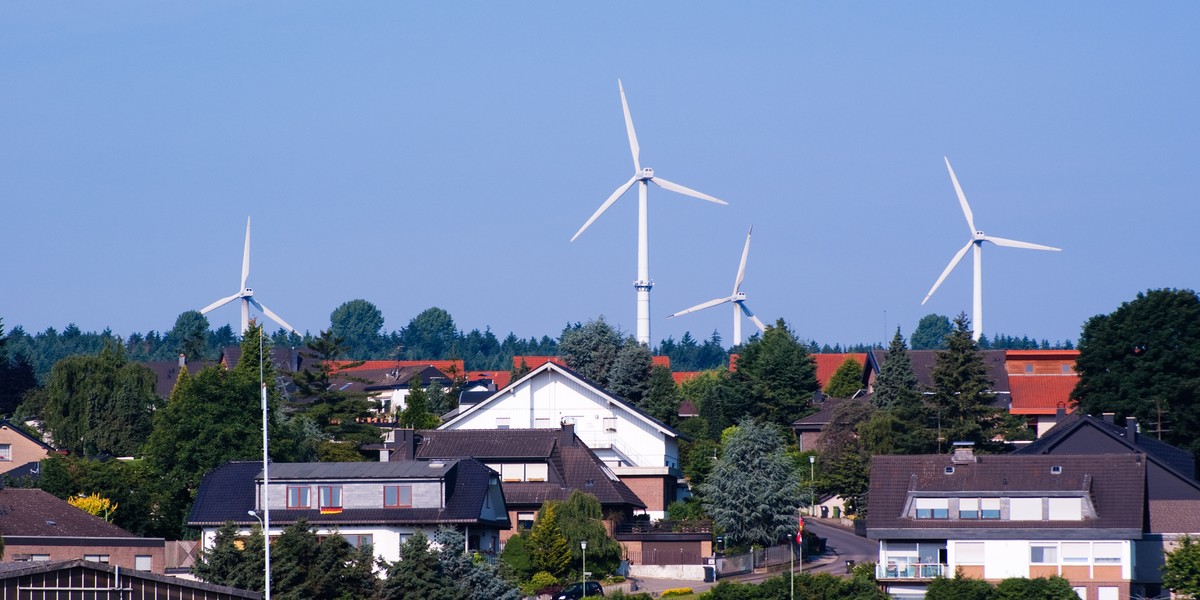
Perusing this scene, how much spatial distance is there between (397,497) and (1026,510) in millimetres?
24989

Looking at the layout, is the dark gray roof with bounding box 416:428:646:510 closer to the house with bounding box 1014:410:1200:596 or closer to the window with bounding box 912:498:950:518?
the window with bounding box 912:498:950:518

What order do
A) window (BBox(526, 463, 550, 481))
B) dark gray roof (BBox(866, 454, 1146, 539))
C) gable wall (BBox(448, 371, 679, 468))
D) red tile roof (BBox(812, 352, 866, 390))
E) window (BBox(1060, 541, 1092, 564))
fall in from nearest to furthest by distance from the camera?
window (BBox(1060, 541, 1092, 564)), dark gray roof (BBox(866, 454, 1146, 539)), window (BBox(526, 463, 550, 481)), gable wall (BBox(448, 371, 679, 468)), red tile roof (BBox(812, 352, 866, 390))

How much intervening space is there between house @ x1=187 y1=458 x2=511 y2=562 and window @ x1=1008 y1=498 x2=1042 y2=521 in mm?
21074

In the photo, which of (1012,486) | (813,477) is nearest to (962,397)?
(813,477)

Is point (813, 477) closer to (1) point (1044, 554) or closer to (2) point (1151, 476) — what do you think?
(2) point (1151, 476)

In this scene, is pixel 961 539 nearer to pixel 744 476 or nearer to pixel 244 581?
pixel 744 476

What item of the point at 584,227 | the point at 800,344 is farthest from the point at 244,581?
the point at 584,227

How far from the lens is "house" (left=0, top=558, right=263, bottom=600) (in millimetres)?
43062

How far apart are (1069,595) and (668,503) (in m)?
29.8

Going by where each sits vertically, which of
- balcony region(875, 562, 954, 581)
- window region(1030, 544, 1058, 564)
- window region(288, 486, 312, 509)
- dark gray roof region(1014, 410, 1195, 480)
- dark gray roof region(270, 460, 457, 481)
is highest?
dark gray roof region(1014, 410, 1195, 480)

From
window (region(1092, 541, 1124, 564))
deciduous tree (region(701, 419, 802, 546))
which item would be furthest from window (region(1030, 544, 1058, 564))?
deciduous tree (region(701, 419, 802, 546))

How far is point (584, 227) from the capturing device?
432 ft

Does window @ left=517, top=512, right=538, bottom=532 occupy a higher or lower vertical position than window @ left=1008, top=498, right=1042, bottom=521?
lower

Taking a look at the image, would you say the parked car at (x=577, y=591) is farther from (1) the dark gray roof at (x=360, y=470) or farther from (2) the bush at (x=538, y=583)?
(1) the dark gray roof at (x=360, y=470)
